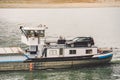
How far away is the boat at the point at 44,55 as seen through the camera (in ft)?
176

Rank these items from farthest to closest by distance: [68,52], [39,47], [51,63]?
[68,52] → [39,47] → [51,63]

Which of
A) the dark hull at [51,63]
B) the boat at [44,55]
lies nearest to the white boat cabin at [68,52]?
the boat at [44,55]

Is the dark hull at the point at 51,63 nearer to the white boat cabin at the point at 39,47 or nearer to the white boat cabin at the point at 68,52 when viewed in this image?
the white boat cabin at the point at 68,52

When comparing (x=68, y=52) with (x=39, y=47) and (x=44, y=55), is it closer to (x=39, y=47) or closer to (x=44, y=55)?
(x=44, y=55)

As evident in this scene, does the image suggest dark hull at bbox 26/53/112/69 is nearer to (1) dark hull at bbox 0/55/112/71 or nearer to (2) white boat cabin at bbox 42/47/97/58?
(1) dark hull at bbox 0/55/112/71

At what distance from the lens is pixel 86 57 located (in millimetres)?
55219

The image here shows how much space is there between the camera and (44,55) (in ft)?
179

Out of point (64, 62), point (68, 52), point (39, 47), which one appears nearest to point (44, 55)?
point (39, 47)

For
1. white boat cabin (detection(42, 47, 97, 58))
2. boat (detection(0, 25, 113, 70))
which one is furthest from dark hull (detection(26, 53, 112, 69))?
white boat cabin (detection(42, 47, 97, 58))

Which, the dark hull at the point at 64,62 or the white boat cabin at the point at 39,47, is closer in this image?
the dark hull at the point at 64,62

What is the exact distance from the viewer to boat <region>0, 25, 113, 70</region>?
53594 mm

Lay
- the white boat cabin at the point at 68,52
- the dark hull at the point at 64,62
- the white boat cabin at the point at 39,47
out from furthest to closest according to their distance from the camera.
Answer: the white boat cabin at the point at 68,52 → the white boat cabin at the point at 39,47 → the dark hull at the point at 64,62

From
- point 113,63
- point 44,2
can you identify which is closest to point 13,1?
point 44,2

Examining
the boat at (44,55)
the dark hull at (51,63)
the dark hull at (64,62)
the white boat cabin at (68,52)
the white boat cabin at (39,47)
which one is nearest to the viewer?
the dark hull at (51,63)
